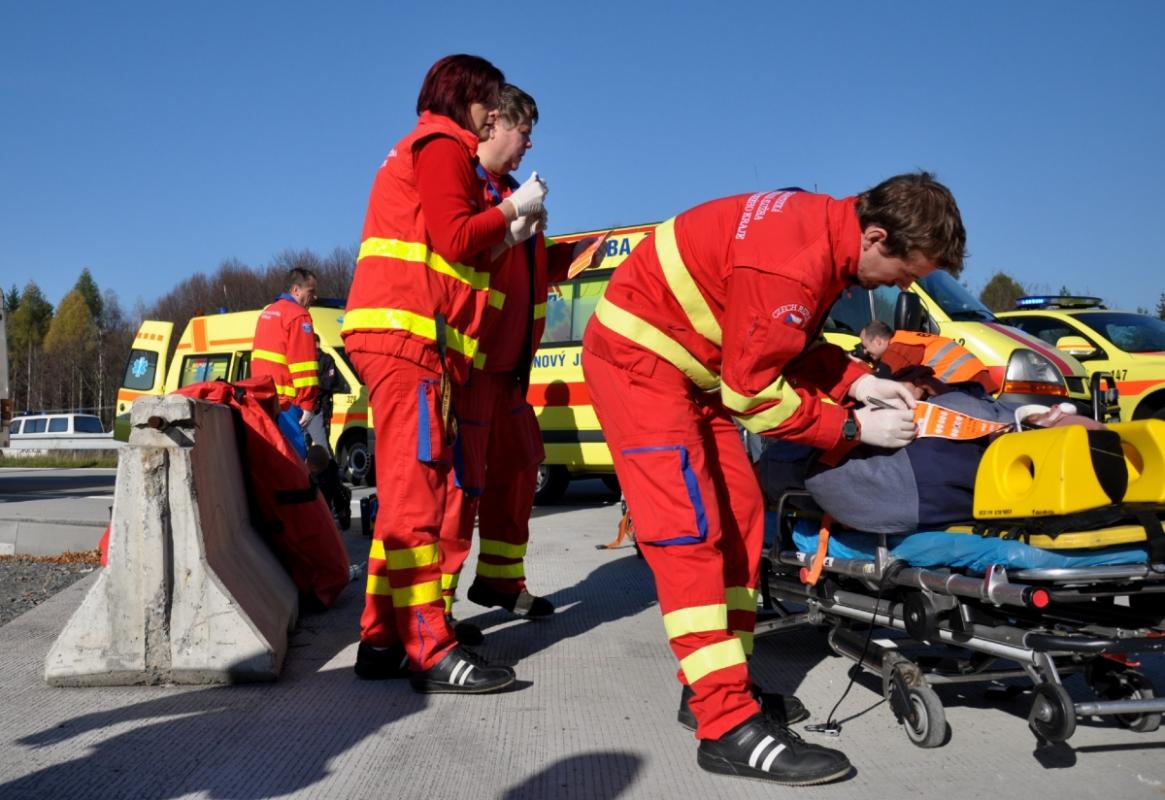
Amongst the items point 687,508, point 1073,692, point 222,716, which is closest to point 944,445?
point 687,508

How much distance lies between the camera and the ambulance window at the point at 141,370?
16797 millimetres

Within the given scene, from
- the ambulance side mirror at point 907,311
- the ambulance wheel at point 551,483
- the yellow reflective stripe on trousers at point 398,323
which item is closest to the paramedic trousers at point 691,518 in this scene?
the yellow reflective stripe on trousers at point 398,323

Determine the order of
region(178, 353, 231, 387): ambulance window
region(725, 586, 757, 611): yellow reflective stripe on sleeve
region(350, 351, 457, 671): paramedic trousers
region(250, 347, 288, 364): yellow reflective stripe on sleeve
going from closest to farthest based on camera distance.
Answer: region(725, 586, 757, 611): yellow reflective stripe on sleeve
region(350, 351, 457, 671): paramedic trousers
region(250, 347, 288, 364): yellow reflective stripe on sleeve
region(178, 353, 231, 387): ambulance window

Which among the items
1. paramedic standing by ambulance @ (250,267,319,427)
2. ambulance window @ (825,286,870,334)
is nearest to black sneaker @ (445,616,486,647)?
paramedic standing by ambulance @ (250,267,319,427)

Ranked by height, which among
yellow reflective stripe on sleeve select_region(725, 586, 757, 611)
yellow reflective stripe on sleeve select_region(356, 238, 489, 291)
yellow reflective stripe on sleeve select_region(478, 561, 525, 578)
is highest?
yellow reflective stripe on sleeve select_region(356, 238, 489, 291)

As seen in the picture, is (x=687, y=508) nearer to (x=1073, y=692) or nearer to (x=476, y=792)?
(x=476, y=792)

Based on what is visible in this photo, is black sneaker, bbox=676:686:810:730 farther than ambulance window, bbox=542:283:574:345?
No

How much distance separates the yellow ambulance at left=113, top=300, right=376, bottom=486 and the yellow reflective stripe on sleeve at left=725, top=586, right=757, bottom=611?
32.3 ft

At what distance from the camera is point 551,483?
1114cm

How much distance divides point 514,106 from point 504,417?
1282 millimetres

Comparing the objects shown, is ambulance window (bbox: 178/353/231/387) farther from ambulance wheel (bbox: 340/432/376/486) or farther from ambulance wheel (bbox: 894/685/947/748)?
ambulance wheel (bbox: 894/685/947/748)

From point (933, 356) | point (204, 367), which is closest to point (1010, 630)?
point (933, 356)

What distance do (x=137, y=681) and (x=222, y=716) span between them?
0.50 meters

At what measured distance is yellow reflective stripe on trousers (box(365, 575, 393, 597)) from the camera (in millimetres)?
4039
